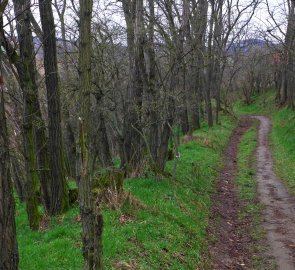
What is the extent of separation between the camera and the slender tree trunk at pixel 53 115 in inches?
380

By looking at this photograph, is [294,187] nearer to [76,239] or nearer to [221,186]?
[221,186]

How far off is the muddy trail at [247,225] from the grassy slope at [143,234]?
1.31ft

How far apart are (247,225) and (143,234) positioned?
3.68 meters

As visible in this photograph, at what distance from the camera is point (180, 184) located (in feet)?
45.9

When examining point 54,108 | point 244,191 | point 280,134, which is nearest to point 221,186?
point 244,191

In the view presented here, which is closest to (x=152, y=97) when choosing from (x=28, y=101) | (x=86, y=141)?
(x=28, y=101)

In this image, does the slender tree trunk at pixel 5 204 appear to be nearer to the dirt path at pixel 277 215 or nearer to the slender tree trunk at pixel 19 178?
the dirt path at pixel 277 215

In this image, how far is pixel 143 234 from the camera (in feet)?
29.2

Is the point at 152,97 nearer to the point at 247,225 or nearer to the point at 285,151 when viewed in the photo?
the point at 247,225

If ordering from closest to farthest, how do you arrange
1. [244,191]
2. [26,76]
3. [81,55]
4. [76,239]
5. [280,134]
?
[81,55]
[76,239]
[26,76]
[244,191]
[280,134]

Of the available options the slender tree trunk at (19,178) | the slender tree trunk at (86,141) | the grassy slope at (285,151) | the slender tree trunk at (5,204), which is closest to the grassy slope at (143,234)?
the slender tree trunk at (5,204)

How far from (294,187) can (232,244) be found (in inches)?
233

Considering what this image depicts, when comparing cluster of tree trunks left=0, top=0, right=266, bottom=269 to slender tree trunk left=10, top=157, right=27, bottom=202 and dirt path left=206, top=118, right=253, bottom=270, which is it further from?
dirt path left=206, top=118, right=253, bottom=270

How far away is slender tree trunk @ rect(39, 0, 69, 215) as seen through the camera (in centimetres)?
965
